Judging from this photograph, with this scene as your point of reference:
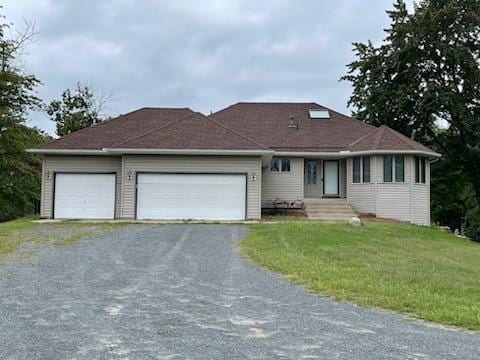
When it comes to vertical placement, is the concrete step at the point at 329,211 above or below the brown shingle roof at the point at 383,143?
below

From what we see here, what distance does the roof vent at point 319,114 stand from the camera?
26047 millimetres

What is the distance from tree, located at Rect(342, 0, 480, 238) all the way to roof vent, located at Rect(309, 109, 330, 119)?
126 inches

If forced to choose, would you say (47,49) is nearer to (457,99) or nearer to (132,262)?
(132,262)

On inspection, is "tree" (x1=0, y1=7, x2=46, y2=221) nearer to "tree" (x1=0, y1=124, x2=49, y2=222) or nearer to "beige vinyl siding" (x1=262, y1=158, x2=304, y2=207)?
"tree" (x1=0, y1=124, x2=49, y2=222)

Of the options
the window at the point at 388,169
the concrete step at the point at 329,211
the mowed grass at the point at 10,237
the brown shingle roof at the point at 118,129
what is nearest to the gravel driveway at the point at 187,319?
the mowed grass at the point at 10,237

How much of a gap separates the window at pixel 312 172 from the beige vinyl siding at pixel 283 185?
806 millimetres

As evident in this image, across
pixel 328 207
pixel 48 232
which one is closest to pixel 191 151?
pixel 48 232

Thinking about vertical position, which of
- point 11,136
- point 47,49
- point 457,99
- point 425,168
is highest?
point 47,49

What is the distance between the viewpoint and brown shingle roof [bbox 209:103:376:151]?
23.5m

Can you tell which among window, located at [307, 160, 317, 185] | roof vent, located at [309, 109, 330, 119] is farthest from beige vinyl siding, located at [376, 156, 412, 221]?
roof vent, located at [309, 109, 330, 119]

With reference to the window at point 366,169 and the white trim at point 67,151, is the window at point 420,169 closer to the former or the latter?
the window at point 366,169

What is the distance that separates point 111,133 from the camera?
21.8m

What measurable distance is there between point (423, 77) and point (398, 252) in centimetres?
1839

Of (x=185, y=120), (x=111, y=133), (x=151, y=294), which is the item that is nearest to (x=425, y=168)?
(x=185, y=120)
